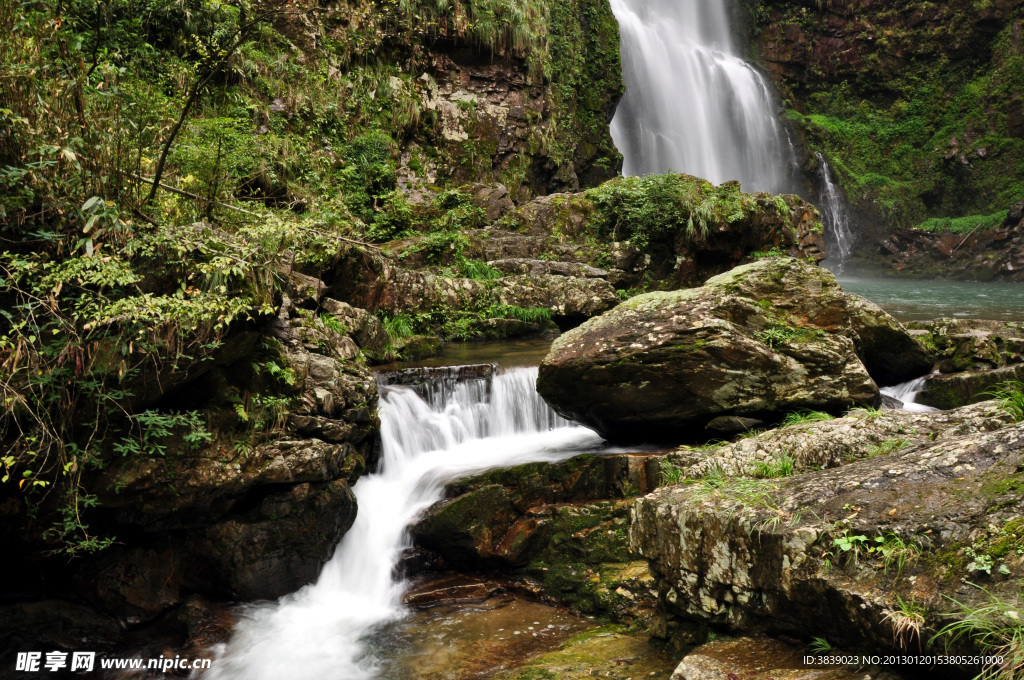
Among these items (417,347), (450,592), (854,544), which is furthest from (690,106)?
(854,544)

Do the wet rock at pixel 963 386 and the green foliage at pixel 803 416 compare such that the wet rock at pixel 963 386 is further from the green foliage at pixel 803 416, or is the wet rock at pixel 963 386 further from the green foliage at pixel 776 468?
the green foliage at pixel 776 468

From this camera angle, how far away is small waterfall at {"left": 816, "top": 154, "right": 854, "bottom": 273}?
28.4 meters

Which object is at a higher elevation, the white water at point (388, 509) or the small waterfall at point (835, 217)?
the small waterfall at point (835, 217)

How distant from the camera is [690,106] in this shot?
82.1ft

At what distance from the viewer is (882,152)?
30.7 metres

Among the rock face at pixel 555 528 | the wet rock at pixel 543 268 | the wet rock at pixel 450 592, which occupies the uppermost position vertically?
the wet rock at pixel 543 268

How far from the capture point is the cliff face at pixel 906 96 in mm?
28234

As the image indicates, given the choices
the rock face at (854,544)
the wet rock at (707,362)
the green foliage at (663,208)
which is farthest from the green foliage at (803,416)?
the green foliage at (663,208)

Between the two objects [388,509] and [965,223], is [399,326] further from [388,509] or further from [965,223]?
[965,223]

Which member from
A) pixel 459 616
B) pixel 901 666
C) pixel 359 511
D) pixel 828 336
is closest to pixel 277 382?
pixel 359 511

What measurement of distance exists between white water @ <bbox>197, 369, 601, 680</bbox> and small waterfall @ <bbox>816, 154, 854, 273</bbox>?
25235 mm

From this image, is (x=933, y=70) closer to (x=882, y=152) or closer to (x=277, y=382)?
(x=882, y=152)

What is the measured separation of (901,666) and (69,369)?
4.98 metres

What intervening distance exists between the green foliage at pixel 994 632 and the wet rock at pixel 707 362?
3.76m
